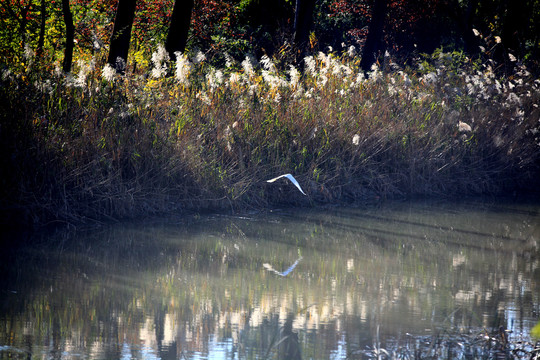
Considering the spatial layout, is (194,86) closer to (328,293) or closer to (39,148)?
(39,148)

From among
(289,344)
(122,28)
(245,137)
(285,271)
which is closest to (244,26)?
(122,28)

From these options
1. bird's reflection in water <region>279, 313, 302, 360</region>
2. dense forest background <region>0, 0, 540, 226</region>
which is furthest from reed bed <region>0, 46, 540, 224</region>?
bird's reflection in water <region>279, 313, 302, 360</region>

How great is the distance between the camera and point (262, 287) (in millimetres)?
5562

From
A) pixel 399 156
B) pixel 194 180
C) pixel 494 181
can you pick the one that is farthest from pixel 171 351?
pixel 494 181

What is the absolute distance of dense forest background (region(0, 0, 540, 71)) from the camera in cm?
1172

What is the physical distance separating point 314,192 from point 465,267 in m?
3.22

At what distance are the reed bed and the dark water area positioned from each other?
462mm

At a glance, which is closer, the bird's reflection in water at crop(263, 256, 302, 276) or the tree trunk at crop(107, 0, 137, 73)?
the bird's reflection in water at crop(263, 256, 302, 276)

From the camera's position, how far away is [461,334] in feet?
14.3

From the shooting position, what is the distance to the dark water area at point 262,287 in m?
4.23

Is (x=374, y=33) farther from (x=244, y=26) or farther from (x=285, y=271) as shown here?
(x=285, y=271)

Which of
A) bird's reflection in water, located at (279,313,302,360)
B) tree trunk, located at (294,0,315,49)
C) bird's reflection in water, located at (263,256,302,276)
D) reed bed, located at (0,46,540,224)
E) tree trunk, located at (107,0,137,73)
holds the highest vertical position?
tree trunk, located at (294,0,315,49)

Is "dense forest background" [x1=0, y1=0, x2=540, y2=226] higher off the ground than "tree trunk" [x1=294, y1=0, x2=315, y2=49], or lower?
lower

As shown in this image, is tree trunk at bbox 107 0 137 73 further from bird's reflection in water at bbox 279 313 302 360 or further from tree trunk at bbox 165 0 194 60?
bird's reflection in water at bbox 279 313 302 360
